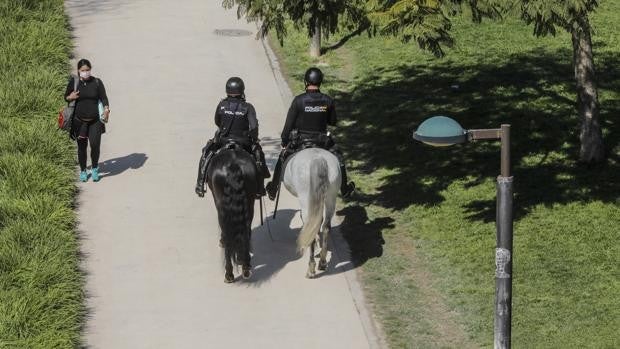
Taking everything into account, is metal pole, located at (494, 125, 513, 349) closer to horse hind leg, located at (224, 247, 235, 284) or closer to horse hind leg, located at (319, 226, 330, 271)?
horse hind leg, located at (319, 226, 330, 271)

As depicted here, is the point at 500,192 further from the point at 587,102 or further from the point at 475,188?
the point at 587,102

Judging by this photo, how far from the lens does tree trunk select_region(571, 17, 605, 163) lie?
18547 mm

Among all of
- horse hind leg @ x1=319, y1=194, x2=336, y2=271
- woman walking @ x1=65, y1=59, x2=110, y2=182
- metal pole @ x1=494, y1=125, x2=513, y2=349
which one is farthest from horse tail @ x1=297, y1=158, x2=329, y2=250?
woman walking @ x1=65, y1=59, x2=110, y2=182

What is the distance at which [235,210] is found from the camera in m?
14.8

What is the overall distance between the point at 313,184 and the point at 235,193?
94cm

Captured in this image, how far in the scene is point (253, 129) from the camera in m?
15.7

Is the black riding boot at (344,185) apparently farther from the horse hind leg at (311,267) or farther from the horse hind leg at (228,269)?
the horse hind leg at (228,269)

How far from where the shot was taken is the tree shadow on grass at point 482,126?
1848 centimetres

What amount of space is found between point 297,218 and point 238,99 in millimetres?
2579

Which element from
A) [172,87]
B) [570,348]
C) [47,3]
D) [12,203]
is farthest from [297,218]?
[47,3]

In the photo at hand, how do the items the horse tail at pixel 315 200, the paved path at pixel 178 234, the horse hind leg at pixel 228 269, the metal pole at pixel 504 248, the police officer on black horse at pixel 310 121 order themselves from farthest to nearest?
the police officer on black horse at pixel 310 121
the horse hind leg at pixel 228 269
the horse tail at pixel 315 200
the paved path at pixel 178 234
the metal pole at pixel 504 248

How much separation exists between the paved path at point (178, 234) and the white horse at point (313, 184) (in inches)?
32.6

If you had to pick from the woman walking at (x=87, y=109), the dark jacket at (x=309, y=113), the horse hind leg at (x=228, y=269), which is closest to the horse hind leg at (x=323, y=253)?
the horse hind leg at (x=228, y=269)

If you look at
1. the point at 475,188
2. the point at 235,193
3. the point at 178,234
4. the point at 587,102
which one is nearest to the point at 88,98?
the point at 178,234
